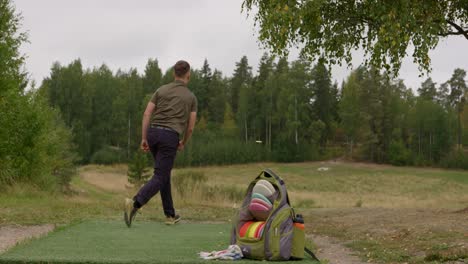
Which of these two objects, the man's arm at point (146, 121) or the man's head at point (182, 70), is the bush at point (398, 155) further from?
the man's arm at point (146, 121)

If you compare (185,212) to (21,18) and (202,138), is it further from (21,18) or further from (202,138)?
(202,138)

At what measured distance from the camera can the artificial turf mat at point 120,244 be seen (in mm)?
4871

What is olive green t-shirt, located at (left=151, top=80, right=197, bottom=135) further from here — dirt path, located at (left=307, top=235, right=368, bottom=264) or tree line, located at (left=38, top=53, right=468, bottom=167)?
tree line, located at (left=38, top=53, right=468, bottom=167)

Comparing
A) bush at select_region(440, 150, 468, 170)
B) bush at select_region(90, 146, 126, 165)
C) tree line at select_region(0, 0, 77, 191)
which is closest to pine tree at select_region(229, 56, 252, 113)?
bush at select_region(90, 146, 126, 165)

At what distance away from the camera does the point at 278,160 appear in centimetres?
9075

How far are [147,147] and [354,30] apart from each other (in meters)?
6.68

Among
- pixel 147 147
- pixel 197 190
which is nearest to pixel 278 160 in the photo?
pixel 197 190

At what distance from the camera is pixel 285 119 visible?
94312 millimetres

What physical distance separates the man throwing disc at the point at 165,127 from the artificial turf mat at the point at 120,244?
0.62m

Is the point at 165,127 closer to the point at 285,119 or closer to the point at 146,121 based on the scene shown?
the point at 146,121

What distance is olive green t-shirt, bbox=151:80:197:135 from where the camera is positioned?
7.99 metres

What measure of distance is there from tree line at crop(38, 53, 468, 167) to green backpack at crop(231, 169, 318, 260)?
80.2 meters

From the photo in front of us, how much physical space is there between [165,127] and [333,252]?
2.79 meters

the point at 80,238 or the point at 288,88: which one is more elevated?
the point at 288,88
